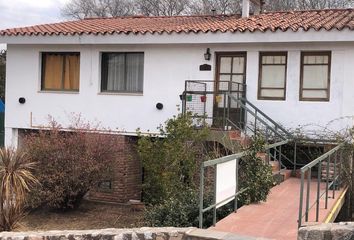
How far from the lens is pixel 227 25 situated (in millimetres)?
14594

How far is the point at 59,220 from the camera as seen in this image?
12195 millimetres

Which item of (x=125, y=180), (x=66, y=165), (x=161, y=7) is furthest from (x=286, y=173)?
(x=161, y=7)

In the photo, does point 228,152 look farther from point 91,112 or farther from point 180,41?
point 91,112

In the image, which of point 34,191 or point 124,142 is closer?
point 34,191

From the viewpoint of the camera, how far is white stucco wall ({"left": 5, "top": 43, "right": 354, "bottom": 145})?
13.4 metres

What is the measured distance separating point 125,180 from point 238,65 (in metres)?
4.54

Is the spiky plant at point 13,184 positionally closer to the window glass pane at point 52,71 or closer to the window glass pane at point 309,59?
the window glass pane at point 52,71

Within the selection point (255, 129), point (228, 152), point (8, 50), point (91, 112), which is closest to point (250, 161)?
point (228, 152)

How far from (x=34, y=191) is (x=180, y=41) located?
18.2 feet

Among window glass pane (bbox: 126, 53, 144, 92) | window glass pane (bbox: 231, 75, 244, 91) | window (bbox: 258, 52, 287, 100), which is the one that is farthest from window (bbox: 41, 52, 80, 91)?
window (bbox: 258, 52, 287, 100)

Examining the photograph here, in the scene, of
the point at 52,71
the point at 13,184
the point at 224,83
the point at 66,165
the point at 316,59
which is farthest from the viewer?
the point at 52,71

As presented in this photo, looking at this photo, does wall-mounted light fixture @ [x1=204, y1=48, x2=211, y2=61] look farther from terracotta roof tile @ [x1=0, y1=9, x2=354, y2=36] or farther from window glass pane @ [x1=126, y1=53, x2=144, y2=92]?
window glass pane @ [x1=126, y1=53, x2=144, y2=92]

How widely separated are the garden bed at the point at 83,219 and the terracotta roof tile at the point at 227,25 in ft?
16.2

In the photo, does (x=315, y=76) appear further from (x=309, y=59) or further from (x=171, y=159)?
(x=171, y=159)
